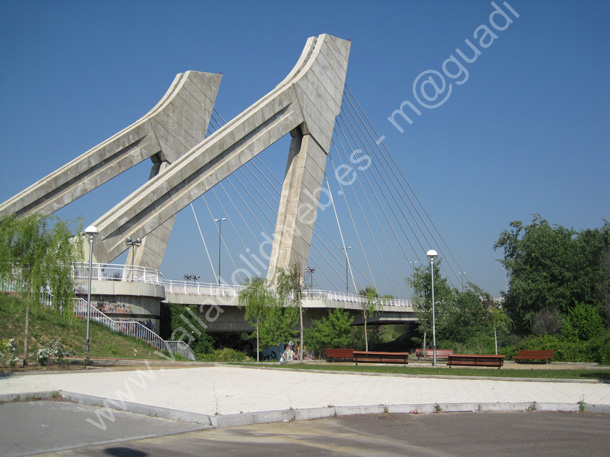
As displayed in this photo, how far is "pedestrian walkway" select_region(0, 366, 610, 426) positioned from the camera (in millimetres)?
9164

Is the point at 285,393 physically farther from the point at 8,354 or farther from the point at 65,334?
the point at 65,334

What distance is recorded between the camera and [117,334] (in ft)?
72.4

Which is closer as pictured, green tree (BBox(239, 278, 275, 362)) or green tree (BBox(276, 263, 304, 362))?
green tree (BBox(239, 278, 275, 362))

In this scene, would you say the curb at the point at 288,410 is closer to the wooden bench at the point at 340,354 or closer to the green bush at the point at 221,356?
the wooden bench at the point at 340,354


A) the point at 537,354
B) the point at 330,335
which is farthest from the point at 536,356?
the point at 330,335

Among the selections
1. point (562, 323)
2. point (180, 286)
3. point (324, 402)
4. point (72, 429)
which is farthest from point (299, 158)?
point (72, 429)

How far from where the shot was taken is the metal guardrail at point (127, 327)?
2208 centimetres

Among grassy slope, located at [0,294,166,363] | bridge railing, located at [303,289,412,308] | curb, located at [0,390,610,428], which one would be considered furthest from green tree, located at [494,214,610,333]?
curb, located at [0,390,610,428]

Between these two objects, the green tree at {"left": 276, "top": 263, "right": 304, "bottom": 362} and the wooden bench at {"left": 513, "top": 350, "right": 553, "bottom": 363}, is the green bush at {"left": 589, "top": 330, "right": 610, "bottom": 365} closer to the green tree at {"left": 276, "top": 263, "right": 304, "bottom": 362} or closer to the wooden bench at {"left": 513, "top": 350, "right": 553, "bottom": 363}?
the wooden bench at {"left": 513, "top": 350, "right": 553, "bottom": 363}

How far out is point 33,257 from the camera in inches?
653

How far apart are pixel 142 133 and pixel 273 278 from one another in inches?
407

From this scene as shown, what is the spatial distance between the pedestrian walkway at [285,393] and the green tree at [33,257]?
9.69ft

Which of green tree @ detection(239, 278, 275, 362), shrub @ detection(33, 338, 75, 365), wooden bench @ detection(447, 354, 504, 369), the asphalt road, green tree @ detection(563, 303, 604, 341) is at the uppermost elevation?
green tree @ detection(239, 278, 275, 362)

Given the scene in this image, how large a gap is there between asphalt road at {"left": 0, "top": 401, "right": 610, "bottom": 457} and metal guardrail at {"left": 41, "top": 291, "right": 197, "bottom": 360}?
13.3 meters
